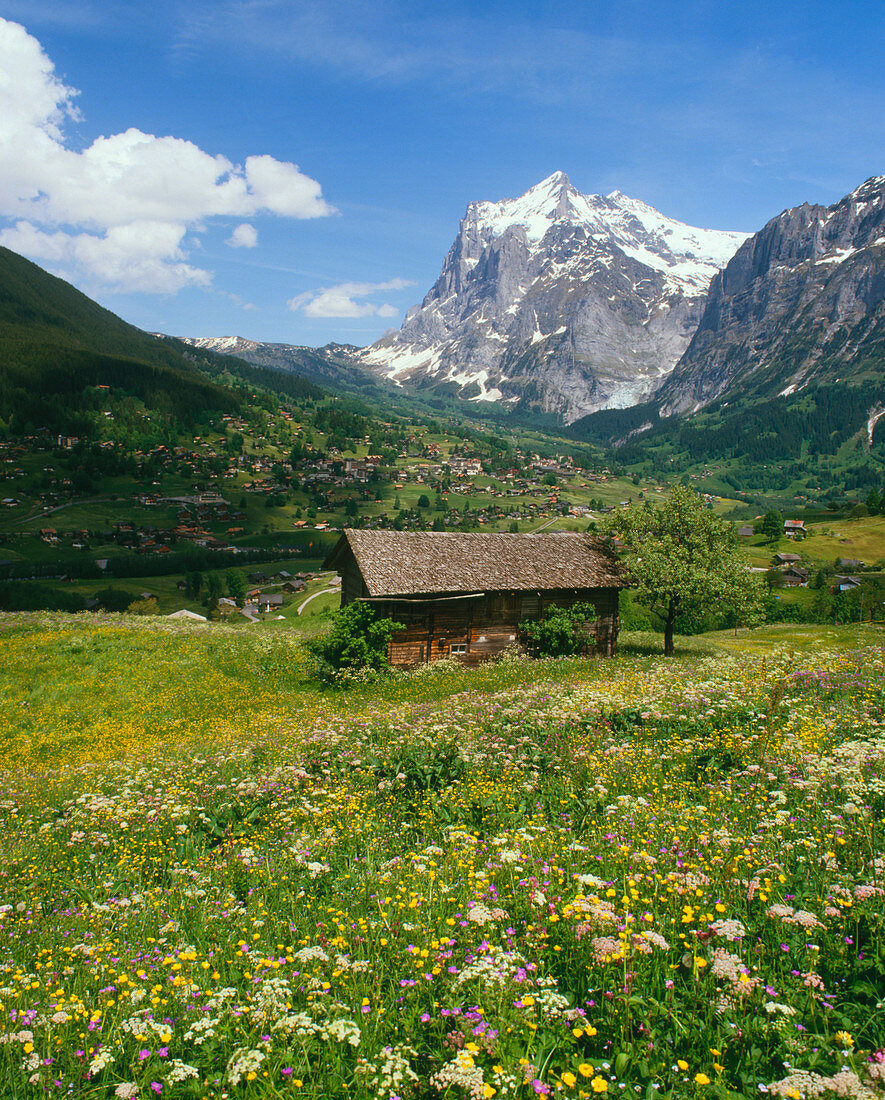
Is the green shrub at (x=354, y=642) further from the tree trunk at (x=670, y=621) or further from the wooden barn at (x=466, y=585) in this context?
the tree trunk at (x=670, y=621)

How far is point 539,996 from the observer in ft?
14.4

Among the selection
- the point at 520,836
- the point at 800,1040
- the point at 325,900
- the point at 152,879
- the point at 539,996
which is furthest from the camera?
the point at 152,879

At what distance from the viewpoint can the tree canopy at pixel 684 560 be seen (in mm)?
37237

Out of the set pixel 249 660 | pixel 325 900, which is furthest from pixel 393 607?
pixel 325 900

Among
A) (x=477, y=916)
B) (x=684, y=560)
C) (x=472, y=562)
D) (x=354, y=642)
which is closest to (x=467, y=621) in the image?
(x=472, y=562)

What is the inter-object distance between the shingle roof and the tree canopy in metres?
2.23

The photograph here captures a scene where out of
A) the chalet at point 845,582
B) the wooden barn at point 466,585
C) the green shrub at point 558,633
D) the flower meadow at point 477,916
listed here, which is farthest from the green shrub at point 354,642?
the chalet at point 845,582

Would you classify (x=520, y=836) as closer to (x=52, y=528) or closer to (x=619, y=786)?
(x=619, y=786)

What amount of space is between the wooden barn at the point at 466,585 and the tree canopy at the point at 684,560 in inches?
92.9

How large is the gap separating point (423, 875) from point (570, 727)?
7.38 m

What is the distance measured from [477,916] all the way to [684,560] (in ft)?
121

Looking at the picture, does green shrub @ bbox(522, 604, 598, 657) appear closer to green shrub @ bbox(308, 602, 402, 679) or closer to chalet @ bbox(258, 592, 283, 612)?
green shrub @ bbox(308, 602, 402, 679)

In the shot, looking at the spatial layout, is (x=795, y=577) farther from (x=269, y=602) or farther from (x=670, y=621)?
(x=269, y=602)

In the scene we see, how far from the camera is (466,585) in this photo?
116 ft
